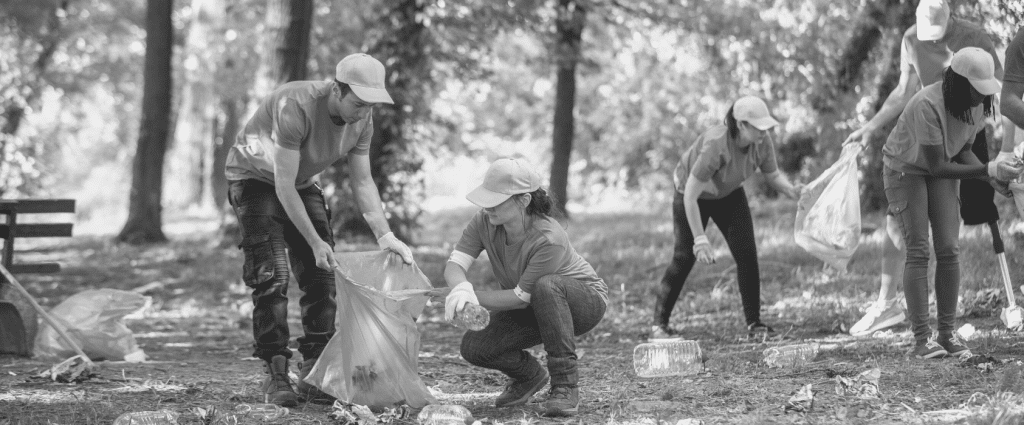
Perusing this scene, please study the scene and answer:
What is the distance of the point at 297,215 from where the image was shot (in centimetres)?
445

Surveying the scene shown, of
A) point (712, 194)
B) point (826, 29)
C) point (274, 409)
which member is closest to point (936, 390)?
point (712, 194)

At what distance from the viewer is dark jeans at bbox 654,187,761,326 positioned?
6.15m

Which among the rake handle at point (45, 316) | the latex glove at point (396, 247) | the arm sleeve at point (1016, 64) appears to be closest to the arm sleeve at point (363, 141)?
the latex glove at point (396, 247)

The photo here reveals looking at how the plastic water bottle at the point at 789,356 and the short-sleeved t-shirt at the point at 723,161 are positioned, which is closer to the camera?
the plastic water bottle at the point at 789,356

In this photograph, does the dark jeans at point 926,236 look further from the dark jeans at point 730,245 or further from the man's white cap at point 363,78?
the man's white cap at point 363,78

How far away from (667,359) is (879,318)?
157cm

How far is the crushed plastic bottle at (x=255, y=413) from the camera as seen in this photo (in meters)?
4.21

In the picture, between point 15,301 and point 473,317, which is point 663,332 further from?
point 15,301

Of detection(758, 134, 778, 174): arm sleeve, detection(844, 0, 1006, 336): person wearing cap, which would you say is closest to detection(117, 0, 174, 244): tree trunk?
detection(758, 134, 778, 174): arm sleeve

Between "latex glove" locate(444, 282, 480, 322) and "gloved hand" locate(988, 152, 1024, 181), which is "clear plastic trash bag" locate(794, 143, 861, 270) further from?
"latex glove" locate(444, 282, 480, 322)

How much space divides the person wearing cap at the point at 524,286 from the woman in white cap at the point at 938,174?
1680mm

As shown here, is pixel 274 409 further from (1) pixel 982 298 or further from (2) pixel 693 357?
(1) pixel 982 298

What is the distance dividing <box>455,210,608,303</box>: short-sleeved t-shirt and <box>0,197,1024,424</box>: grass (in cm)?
56

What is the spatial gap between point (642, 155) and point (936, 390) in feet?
57.6
